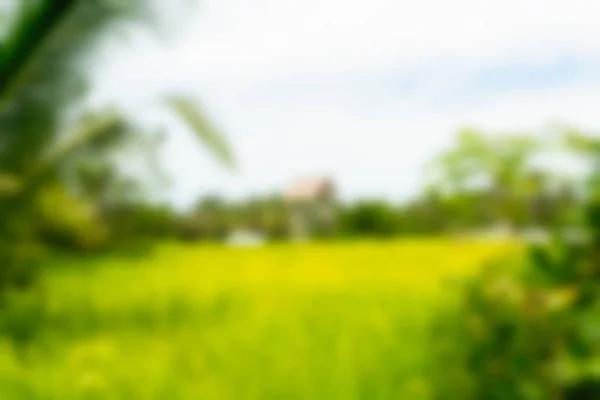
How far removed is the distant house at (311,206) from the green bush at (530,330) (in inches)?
7.3

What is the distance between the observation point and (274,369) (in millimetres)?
1269

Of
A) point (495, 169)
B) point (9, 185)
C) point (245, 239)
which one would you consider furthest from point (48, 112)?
point (495, 169)

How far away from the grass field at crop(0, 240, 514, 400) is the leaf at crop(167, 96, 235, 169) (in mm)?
119

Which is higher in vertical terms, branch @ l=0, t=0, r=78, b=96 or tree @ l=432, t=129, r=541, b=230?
branch @ l=0, t=0, r=78, b=96

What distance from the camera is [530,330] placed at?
1248 millimetres

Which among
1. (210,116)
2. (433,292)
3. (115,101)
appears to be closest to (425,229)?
(433,292)

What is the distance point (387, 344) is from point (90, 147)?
0.42 meters

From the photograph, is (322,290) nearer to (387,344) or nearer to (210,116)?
(387,344)

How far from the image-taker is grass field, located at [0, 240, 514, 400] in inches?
49.4

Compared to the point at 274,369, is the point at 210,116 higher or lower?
higher

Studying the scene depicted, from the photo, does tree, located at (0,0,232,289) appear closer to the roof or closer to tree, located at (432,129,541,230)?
the roof


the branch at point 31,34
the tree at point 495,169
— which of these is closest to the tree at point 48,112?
the branch at point 31,34

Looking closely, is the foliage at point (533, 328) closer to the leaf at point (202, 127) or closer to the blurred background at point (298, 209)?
the blurred background at point (298, 209)

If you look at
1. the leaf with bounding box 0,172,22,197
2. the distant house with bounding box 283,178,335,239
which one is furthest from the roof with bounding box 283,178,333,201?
the leaf with bounding box 0,172,22,197
